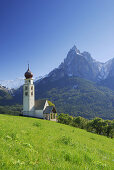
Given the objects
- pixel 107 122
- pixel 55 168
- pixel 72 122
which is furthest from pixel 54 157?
pixel 72 122

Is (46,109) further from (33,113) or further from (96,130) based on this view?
(96,130)

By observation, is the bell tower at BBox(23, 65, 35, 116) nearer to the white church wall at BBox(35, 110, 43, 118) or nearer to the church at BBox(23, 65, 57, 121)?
the church at BBox(23, 65, 57, 121)

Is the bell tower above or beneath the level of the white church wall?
above

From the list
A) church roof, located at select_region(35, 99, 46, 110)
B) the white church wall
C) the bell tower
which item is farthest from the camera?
the bell tower

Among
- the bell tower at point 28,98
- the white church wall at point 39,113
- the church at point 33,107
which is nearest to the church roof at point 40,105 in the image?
the church at point 33,107

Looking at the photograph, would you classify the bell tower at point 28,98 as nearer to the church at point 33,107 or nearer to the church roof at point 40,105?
the church at point 33,107

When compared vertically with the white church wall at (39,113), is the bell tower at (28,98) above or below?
above

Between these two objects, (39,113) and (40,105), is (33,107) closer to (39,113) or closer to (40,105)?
(40,105)

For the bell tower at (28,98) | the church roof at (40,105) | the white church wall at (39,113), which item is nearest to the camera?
the white church wall at (39,113)

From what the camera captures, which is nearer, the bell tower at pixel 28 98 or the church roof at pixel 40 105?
the church roof at pixel 40 105

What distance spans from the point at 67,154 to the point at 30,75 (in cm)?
5968

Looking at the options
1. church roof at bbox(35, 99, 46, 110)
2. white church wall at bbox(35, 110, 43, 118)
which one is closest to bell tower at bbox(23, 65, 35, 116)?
white church wall at bbox(35, 110, 43, 118)

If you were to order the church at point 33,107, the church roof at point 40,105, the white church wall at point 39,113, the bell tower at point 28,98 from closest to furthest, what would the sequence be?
1. the church at point 33,107
2. the white church wall at point 39,113
3. the church roof at point 40,105
4. the bell tower at point 28,98

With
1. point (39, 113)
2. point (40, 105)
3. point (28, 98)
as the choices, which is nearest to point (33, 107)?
point (40, 105)
